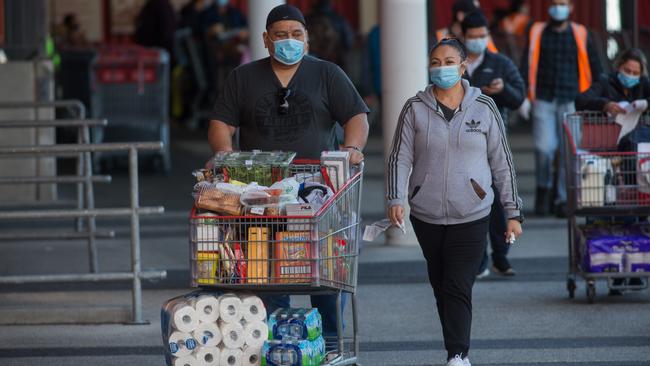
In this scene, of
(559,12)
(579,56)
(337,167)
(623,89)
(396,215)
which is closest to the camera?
(337,167)

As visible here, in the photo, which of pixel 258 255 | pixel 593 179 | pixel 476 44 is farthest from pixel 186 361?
pixel 476 44

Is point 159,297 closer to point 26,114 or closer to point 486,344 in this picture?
point 486,344

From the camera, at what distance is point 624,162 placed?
9.91m

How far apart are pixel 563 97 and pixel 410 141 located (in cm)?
684

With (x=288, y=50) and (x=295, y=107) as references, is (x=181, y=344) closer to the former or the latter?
(x=295, y=107)

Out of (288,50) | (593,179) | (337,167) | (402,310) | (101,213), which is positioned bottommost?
(402,310)

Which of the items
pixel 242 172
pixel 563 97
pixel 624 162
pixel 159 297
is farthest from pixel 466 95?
pixel 563 97

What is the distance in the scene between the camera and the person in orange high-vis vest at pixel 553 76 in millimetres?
13859

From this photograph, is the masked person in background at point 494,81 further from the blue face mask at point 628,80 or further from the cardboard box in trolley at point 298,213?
the cardboard box in trolley at point 298,213

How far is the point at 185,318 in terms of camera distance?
686 centimetres

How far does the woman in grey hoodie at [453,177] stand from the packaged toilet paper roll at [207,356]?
122 cm

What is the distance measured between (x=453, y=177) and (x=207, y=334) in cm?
155

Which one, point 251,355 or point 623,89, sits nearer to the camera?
point 251,355

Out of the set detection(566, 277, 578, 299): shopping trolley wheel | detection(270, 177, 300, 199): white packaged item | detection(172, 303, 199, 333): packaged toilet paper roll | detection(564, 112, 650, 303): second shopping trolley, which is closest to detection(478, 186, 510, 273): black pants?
→ detection(566, 277, 578, 299): shopping trolley wheel
